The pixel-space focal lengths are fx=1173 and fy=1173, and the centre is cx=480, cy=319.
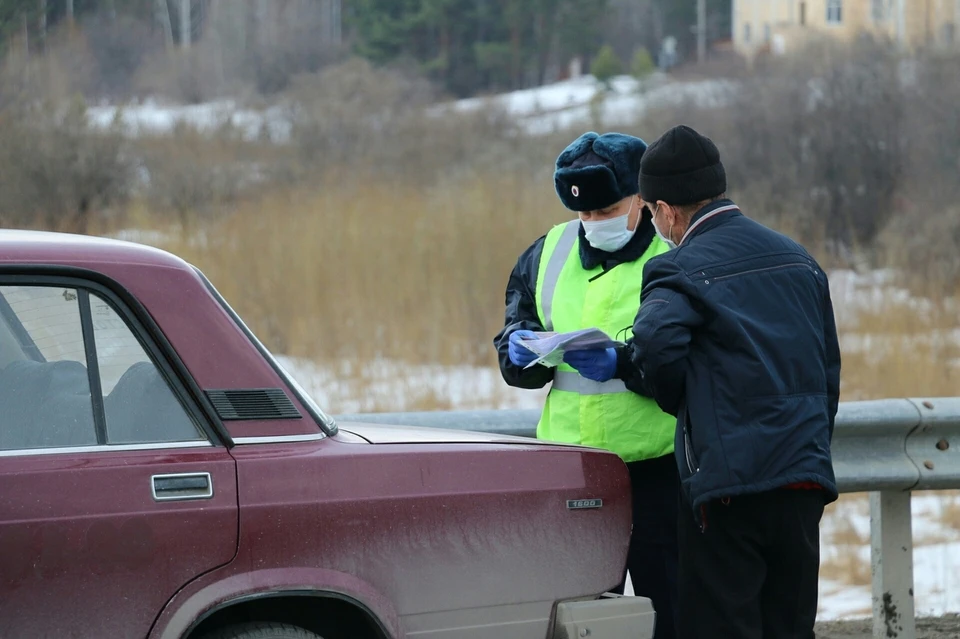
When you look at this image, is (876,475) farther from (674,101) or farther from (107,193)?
(674,101)

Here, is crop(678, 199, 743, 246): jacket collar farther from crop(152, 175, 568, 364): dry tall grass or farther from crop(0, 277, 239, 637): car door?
crop(152, 175, 568, 364): dry tall grass

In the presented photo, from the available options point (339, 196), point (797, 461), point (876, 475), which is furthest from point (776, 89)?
point (797, 461)

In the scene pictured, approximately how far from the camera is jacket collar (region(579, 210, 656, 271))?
11.5 feet

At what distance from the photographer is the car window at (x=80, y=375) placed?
102 inches

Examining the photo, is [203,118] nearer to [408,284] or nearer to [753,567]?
[408,284]

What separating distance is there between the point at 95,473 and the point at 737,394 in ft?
5.00

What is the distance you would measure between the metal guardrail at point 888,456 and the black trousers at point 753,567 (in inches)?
45.9

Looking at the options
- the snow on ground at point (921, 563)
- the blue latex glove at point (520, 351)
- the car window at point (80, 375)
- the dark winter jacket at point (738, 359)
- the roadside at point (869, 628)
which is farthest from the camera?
the snow on ground at point (921, 563)

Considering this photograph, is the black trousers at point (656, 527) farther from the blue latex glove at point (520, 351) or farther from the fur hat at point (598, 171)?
the fur hat at point (598, 171)

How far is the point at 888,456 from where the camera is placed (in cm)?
426

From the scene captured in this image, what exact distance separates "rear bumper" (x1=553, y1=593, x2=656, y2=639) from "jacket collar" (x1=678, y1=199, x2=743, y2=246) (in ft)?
3.13

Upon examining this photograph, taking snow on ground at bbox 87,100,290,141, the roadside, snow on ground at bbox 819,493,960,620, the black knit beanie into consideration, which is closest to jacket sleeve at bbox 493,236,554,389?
the black knit beanie

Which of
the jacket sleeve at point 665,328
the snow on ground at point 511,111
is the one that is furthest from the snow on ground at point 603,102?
the jacket sleeve at point 665,328

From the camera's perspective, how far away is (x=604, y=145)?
11.5ft
